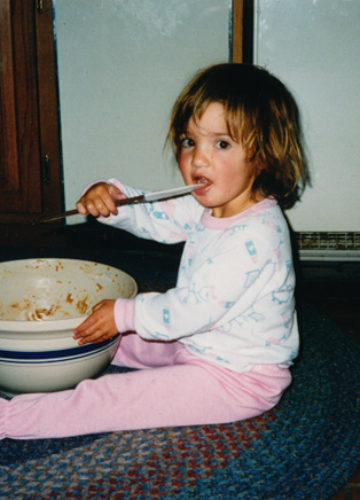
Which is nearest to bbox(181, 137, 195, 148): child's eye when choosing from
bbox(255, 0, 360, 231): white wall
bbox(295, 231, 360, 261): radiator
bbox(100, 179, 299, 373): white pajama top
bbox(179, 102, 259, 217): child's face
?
bbox(179, 102, 259, 217): child's face

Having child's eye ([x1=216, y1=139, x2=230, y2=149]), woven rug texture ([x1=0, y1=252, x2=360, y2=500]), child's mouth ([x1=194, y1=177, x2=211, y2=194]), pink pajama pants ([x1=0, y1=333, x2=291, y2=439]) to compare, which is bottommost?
woven rug texture ([x1=0, y1=252, x2=360, y2=500])

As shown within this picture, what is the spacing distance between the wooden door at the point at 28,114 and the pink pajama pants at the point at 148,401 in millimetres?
953

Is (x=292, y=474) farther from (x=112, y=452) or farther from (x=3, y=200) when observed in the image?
(x=3, y=200)

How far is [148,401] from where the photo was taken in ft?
2.23

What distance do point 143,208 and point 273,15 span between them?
748mm

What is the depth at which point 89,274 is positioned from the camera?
906 millimetres

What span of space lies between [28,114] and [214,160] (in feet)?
3.12

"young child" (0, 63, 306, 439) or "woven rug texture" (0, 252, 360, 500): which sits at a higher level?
"young child" (0, 63, 306, 439)

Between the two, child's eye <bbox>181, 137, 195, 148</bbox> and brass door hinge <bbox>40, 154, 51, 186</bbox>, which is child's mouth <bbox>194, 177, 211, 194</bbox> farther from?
brass door hinge <bbox>40, 154, 51, 186</bbox>

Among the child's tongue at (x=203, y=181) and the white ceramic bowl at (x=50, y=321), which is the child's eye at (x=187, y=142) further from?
the white ceramic bowl at (x=50, y=321)

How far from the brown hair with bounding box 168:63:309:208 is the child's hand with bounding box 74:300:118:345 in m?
0.28

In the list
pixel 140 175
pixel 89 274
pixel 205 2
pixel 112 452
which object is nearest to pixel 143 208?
pixel 89 274

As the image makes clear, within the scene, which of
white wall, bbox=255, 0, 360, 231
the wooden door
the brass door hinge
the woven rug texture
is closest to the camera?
the woven rug texture

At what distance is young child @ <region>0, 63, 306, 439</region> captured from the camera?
67 cm
